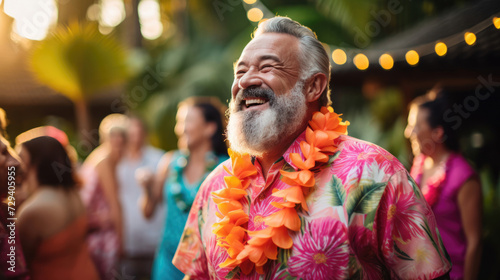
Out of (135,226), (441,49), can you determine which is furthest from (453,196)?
(135,226)

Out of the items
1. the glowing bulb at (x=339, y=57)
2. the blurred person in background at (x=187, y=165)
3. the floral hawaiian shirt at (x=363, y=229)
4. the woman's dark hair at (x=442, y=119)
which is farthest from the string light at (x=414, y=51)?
the floral hawaiian shirt at (x=363, y=229)

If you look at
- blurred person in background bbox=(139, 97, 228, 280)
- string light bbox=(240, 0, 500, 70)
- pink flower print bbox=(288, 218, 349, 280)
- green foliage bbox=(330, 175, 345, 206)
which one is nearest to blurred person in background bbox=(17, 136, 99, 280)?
blurred person in background bbox=(139, 97, 228, 280)

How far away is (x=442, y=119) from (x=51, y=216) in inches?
117

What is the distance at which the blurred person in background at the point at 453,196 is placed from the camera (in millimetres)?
3061

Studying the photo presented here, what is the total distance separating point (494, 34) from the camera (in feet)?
12.6

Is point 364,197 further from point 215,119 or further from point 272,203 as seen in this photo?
point 215,119

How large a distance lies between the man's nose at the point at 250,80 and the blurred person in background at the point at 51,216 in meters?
1.80

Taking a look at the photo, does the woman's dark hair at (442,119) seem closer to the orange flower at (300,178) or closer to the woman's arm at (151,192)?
the orange flower at (300,178)

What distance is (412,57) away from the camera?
17.4ft

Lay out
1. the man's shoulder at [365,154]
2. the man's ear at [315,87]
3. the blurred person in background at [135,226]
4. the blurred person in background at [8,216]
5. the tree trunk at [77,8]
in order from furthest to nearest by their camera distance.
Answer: the tree trunk at [77,8] → the blurred person in background at [135,226] → the blurred person in background at [8,216] → the man's ear at [315,87] → the man's shoulder at [365,154]

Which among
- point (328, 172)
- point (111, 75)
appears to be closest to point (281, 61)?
point (328, 172)

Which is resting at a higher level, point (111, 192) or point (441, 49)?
point (441, 49)

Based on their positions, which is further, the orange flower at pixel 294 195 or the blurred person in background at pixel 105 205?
the blurred person in background at pixel 105 205

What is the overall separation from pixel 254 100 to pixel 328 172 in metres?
0.47
